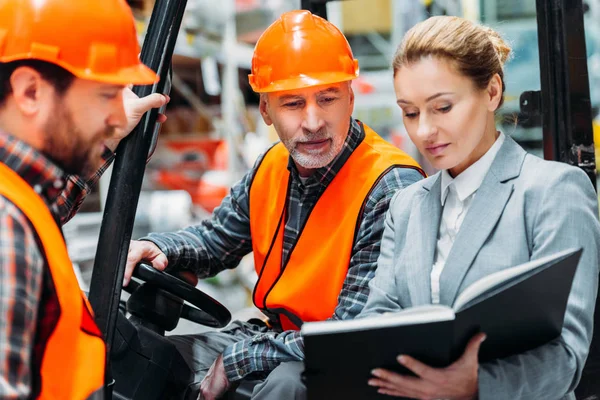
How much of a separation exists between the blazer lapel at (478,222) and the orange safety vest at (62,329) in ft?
2.41

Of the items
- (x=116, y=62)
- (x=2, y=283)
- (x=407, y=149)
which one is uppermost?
(x=116, y=62)

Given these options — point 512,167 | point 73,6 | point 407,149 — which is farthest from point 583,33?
point 407,149

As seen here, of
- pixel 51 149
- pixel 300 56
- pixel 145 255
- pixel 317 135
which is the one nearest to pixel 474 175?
pixel 317 135

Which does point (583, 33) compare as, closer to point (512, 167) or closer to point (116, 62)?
point (512, 167)

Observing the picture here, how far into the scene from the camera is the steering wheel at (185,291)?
7.55 ft

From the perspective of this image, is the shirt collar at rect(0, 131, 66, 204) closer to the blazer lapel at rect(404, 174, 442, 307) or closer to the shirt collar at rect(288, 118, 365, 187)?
the blazer lapel at rect(404, 174, 442, 307)

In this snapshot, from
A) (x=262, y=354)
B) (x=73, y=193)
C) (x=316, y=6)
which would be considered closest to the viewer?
(x=73, y=193)

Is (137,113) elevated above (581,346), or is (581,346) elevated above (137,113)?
(137,113)

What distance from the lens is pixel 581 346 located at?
5.06ft

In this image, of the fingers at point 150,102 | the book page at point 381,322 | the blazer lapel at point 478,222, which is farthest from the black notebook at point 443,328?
the fingers at point 150,102

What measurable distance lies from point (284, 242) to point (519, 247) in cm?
94

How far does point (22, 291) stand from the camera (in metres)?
1.14

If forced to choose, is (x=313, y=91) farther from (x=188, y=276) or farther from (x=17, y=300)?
(x=17, y=300)

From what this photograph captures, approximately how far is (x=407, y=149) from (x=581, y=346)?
714 cm
